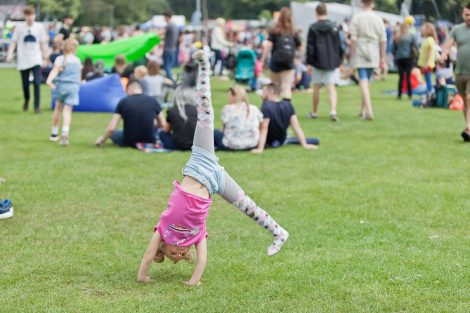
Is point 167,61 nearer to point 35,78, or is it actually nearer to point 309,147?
point 35,78

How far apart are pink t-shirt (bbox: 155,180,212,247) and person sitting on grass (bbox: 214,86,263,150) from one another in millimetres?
6112

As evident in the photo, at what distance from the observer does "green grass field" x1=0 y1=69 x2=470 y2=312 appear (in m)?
5.73

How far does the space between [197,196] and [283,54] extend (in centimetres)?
1039

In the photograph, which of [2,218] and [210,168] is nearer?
[210,168]

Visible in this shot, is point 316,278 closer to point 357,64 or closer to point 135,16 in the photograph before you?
point 357,64

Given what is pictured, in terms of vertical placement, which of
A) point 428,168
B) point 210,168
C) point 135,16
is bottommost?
point 135,16

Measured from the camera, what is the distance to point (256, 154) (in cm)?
1212

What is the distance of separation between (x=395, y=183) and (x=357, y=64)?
642 cm

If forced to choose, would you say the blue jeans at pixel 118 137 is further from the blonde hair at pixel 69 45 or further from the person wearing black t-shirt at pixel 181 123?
the blonde hair at pixel 69 45

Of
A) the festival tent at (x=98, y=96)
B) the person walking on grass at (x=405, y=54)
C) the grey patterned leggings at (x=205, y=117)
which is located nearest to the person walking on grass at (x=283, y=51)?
the festival tent at (x=98, y=96)

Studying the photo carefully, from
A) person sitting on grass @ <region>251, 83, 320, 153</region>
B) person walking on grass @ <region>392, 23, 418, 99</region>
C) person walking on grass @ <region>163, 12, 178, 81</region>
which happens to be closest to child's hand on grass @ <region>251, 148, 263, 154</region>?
person sitting on grass @ <region>251, 83, 320, 153</region>

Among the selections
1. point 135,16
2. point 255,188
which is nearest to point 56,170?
point 255,188

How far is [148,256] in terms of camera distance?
597cm

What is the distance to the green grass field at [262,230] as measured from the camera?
226 inches
